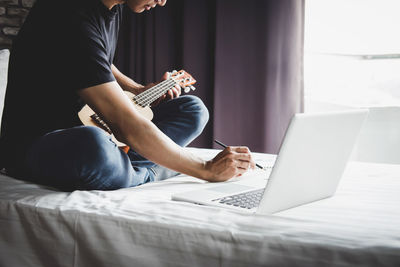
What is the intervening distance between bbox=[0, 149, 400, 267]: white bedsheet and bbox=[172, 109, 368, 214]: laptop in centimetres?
4

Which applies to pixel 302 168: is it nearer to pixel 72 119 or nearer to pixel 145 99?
Answer: pixel 72 119

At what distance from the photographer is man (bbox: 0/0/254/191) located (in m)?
1.09

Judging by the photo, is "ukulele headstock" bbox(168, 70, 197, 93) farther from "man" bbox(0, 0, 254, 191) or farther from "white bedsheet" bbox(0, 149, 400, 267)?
"white bedsheet" bbox(0, 149, 400, 267)

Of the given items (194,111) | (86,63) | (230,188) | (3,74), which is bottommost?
(230,188)

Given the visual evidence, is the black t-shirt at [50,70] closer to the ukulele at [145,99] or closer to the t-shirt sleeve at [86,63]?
the t-shirt sleeve at [86,63]

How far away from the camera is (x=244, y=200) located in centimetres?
98

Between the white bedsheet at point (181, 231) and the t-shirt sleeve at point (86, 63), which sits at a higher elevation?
the t-shirt sleeve at point (86, 63)

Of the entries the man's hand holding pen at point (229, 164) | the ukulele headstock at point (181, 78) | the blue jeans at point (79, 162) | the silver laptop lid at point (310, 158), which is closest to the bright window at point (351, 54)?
the ukulele headstock at point (181, 78)

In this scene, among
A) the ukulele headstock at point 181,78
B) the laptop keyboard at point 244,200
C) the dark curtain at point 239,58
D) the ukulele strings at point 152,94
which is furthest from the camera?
the dark curtain at point 239,58

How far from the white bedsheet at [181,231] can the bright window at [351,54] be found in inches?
68.6

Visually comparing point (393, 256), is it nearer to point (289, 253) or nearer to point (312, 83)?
point (289, 253)

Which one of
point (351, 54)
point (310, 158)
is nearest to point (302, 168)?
point (310, 158)

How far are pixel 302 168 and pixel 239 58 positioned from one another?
2.01 m

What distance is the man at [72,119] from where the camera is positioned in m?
1.09
